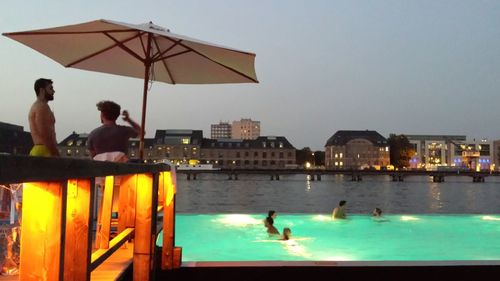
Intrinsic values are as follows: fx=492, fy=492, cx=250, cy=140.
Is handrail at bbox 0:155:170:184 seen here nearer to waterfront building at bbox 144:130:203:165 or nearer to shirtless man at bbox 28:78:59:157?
shirtless man at bbox 28:78:59:157

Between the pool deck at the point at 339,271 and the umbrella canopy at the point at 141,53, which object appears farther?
the umbrella canopy at the point at 141,53

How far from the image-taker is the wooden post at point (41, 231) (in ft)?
5.61

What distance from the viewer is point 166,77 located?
27.2 ft

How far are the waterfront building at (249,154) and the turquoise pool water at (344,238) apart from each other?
12900 centimetres

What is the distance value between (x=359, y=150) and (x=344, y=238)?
140m

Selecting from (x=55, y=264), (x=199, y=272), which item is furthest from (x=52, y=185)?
(x=199, y=272)

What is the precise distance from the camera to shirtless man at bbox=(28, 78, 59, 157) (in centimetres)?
422

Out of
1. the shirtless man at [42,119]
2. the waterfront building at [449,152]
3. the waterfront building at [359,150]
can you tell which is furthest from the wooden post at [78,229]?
the waterfront building at [449,152]

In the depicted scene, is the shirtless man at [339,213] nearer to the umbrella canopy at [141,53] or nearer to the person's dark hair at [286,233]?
the person's dark hair at [286,233]

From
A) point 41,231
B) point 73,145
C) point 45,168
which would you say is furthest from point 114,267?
point 73,145

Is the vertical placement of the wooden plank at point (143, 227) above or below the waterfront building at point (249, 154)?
below

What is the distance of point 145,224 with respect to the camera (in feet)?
13.6

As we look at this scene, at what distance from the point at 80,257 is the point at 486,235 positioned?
1263 centimetres

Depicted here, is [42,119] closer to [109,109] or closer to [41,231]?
[109,109]
